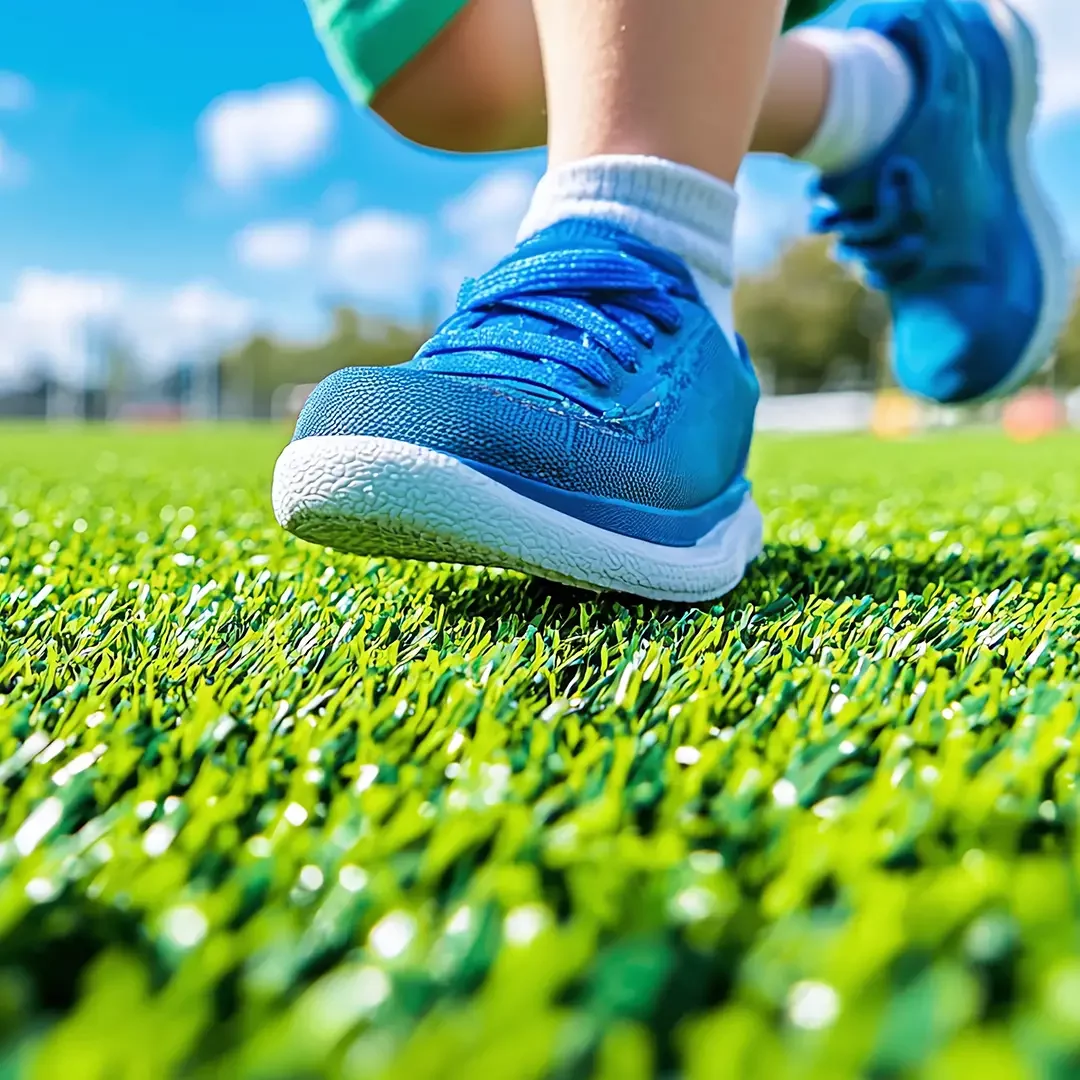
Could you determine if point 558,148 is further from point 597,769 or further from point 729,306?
point 597,769

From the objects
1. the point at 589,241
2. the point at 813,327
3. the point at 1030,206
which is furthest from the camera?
the point at 813,327

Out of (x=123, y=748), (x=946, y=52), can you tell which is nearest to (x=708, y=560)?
(x=123, y=748)

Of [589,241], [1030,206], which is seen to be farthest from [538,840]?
[1030,206]

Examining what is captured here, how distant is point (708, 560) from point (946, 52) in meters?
1.16

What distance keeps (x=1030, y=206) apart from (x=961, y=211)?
196 millimetres

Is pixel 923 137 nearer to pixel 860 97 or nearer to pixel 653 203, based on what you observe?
pixel 860 97

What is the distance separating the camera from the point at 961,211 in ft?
5.53

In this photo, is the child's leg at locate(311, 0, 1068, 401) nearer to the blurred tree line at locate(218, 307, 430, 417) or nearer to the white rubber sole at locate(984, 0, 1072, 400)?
the white rubber sole at locate(984, 0, 1072, 400)

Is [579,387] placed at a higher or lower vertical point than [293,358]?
higher

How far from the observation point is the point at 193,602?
0.93 metres

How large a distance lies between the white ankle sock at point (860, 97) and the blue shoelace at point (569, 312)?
0.77 m

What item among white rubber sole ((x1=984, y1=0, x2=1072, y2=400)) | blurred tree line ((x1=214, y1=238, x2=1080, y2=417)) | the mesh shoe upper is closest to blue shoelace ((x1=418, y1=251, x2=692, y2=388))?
the mesh shoe upper

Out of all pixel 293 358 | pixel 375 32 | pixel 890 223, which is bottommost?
pixel 293 358

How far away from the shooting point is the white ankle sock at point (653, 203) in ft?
3.48
